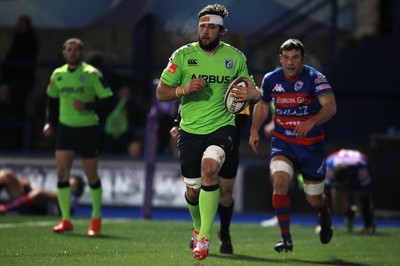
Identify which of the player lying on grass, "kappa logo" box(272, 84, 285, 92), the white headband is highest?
the white headband

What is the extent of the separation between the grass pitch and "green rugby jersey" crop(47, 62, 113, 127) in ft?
4.78

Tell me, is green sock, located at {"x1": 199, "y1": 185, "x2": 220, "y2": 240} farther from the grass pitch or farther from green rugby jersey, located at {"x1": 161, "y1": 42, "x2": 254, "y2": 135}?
green rugby jersey, located at {"x1": 161, "y1": 42, "x2": 254, "y2": 135}

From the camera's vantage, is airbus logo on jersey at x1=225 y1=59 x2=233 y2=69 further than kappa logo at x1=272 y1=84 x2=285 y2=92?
No

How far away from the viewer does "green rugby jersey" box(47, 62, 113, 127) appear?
15062 millimetres

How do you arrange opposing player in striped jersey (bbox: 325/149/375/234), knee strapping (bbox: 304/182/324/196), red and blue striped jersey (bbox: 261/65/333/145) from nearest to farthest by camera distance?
red and blue striped jersey (bbox: 261/65/333/145) < knee strapping (bbox: 304/182/324/196) < opposing player in striped jersey (bbox: 325/149/375/234)

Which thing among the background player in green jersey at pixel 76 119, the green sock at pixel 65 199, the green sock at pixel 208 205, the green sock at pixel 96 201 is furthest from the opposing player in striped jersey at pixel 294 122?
the green sock at pixel 65 199

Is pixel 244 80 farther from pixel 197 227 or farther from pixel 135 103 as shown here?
pixel 135 103

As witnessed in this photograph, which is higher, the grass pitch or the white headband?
the white headband

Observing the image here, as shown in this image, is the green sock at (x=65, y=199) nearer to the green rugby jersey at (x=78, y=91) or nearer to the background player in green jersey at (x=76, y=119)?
the background player in green jersey at (x=76, y=119)

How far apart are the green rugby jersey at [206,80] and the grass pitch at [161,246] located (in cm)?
135

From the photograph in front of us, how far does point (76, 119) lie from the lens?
1508 cm

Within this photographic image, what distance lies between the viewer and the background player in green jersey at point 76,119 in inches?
591

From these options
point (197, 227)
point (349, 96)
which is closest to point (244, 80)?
point (197, 227)

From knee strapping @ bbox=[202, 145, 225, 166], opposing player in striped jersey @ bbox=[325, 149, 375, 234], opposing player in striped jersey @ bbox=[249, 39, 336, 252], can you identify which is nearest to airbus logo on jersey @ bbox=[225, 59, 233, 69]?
knee strapping @ bbox=[202, 145, 225, 166]
